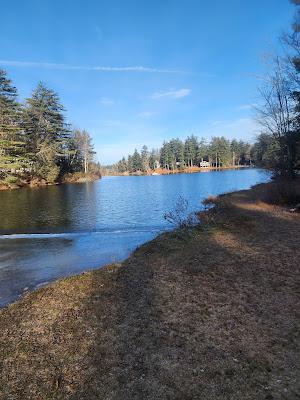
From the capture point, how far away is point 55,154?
196 ft

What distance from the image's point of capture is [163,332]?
211 inches

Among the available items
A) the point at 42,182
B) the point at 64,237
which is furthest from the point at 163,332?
the point at 42,182

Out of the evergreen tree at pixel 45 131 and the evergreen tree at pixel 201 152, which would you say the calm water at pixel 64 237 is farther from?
the evergreen tree at pixel 201 152

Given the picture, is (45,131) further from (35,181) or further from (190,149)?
(190,149)

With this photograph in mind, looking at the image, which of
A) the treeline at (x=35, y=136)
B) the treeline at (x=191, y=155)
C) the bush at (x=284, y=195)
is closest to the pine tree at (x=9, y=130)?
the treeline at (x=35, y=136)

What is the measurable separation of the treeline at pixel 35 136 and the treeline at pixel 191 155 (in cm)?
7089

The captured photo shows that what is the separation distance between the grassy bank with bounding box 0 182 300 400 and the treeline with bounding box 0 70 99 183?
40374 mm

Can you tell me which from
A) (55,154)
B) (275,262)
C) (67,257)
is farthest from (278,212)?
(55,154)

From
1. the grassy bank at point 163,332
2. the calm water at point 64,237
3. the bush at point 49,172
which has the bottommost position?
the calm water at point 64,237

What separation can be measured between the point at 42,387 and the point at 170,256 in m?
5.78

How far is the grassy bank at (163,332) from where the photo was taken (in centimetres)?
412

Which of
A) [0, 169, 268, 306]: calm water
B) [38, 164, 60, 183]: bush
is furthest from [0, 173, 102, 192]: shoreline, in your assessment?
[0, 169, 268, 306]: calm water

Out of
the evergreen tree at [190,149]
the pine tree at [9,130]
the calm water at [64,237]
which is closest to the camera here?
the calm water at [64,237]

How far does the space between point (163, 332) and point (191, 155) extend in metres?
132
